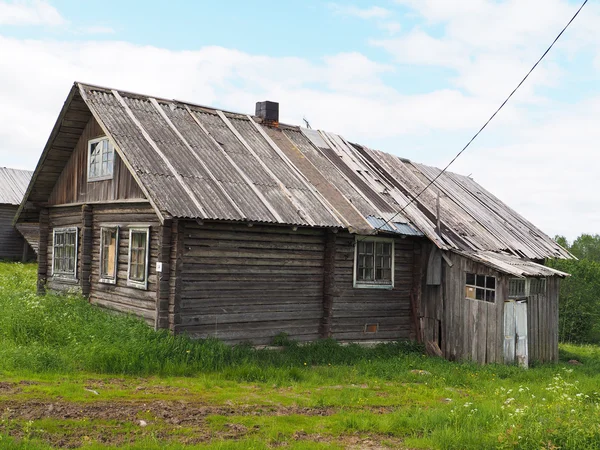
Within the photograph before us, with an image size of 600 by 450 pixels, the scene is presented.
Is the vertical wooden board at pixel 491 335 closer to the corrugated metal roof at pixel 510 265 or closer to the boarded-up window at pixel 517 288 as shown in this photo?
the boarded-up window at pixel 517 288

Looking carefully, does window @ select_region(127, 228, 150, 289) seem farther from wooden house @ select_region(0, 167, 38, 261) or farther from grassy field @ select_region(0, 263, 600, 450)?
wooden house @ select_region(0, 167, 38, 261)

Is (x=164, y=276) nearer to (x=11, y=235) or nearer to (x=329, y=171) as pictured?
(x=329, y=171)

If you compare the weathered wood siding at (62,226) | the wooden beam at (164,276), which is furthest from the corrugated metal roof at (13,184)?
the wooden beam at (164,276)

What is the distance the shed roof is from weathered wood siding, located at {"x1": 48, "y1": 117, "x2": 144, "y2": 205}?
34 centimetres

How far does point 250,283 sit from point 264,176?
2689 millimetres

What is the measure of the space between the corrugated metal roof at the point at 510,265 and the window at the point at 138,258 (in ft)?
23.2

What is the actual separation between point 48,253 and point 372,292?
9315mm

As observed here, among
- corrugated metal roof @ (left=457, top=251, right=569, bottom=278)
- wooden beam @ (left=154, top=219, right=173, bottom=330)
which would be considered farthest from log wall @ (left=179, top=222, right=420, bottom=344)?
corrugated metal roof @ (left=457, top=251, right=569, bottom=278)

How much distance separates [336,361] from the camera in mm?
12664

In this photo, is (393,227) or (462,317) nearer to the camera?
(462,317)

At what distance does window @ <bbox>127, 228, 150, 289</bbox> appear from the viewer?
12.6 meters

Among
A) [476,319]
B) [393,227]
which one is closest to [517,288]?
[476,319]

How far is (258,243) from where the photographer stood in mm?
12797

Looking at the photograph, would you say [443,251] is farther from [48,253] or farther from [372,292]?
[48,253]
